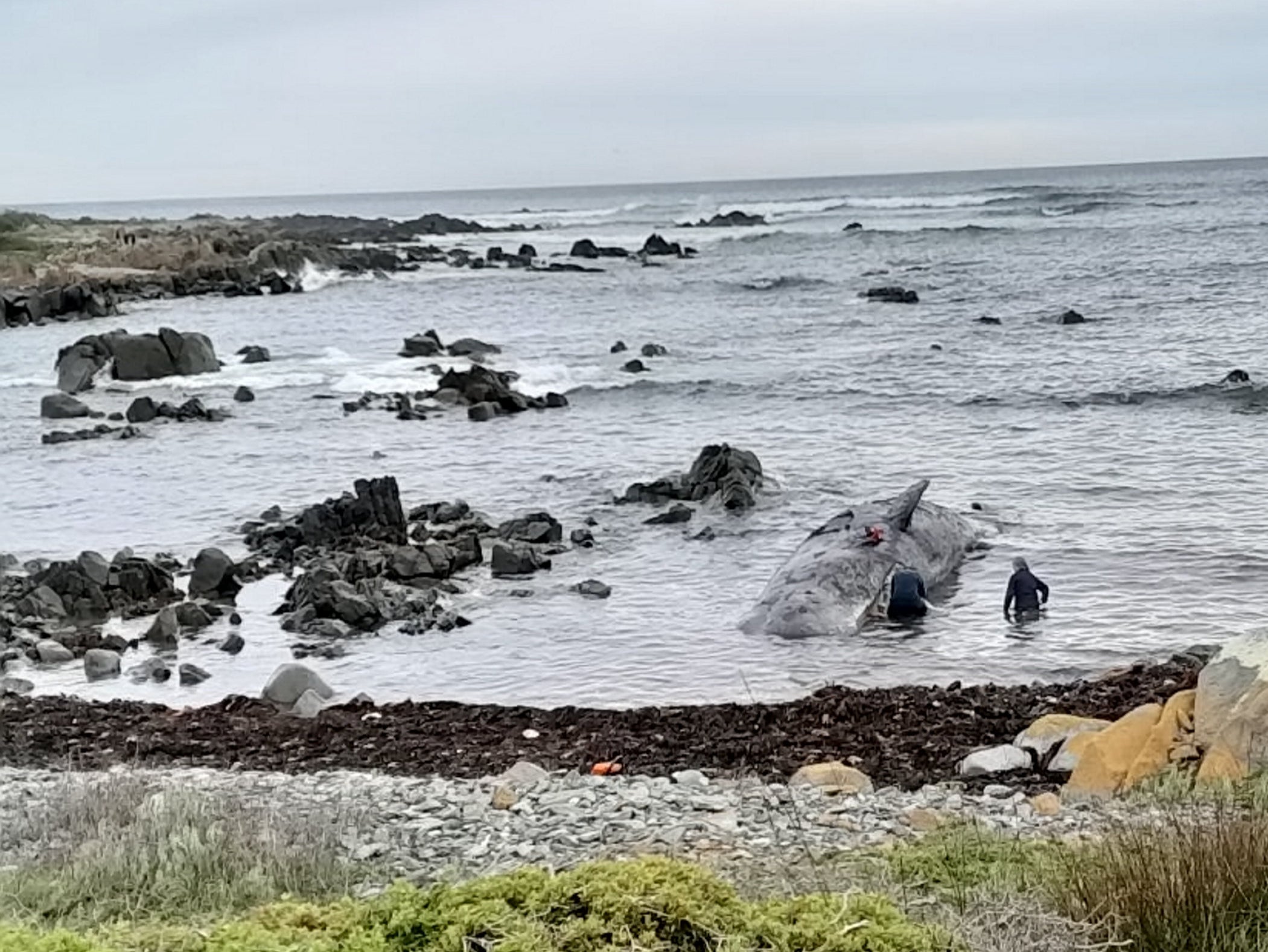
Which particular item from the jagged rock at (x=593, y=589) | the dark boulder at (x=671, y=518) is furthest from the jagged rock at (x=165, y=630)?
the dark boulder at (x=671, y=518)

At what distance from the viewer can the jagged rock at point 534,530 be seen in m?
16.3

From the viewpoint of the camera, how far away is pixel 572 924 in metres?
2.54

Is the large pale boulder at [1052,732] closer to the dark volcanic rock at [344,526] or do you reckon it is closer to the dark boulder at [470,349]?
the dark volcanic rock at [344,526]

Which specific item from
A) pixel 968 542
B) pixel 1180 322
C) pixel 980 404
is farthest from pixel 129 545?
pixel 1180 322

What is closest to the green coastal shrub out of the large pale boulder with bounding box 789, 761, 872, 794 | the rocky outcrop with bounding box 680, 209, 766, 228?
the large pale boulder with bounding box 789, 761, 872, 794

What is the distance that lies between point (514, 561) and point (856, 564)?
3.83m

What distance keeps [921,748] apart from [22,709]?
261 inches

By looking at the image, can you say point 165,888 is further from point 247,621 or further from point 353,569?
point 353,569

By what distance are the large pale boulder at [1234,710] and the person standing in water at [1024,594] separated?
4633 mm

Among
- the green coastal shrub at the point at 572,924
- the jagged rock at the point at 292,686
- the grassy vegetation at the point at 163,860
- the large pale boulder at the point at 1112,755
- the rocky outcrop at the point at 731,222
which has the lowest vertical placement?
the jagged rock at the point at 292,686

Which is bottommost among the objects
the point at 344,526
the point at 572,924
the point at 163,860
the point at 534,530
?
the point at 534,530

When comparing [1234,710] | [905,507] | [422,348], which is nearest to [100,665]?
[905,507]

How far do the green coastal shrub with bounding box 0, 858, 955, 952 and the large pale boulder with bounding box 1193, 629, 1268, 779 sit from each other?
4938 millimetres

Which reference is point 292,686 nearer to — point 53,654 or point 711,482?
point 53,654
